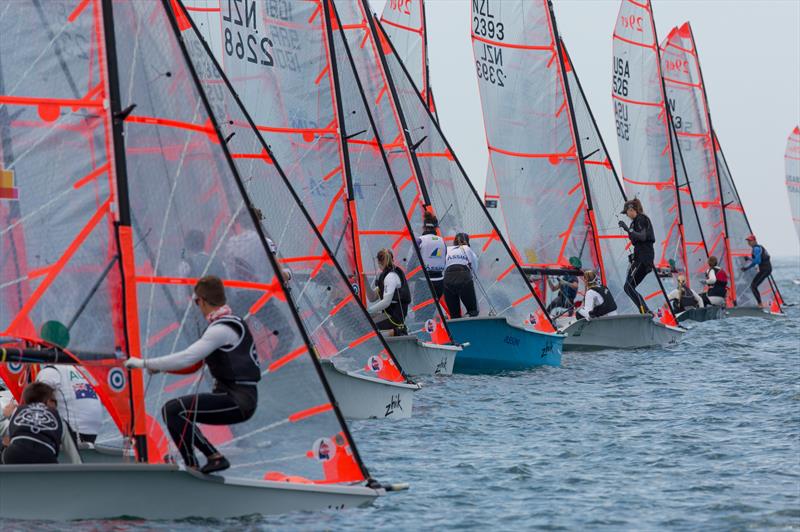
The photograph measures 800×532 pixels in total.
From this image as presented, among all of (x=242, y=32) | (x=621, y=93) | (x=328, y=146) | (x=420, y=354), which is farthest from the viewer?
(x=621, y=93)

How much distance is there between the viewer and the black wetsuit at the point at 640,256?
22.2 m

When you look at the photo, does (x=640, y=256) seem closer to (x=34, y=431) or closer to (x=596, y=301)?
(x=596, y=301)

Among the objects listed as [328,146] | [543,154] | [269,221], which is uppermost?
[543,154]

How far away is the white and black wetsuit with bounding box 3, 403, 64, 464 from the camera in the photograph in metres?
8.62

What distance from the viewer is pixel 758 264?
33344 millimetres

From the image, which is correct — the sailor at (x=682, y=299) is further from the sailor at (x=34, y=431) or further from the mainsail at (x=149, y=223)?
the sailor at (x=34, y=431)

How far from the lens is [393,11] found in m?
28.8

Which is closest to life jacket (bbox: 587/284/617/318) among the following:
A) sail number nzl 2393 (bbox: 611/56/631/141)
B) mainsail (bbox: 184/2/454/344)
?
mainsail (bbox: 184/2/454/344)

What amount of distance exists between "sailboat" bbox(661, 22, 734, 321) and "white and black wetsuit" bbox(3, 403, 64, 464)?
27616 mm

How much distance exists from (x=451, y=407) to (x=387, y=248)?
119 inches

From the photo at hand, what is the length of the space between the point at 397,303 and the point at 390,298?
23 cm

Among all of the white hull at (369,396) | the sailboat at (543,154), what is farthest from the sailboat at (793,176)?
the white hull at (369,396)

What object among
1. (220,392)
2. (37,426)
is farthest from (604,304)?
(37,426)

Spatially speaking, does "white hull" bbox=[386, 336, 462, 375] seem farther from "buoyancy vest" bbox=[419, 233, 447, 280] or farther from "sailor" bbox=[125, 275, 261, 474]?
"sailor" bbox=[125, 275, 261, 474]
